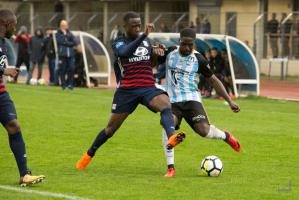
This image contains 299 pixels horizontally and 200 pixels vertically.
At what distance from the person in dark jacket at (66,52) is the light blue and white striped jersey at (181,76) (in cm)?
1576

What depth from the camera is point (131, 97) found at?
1095 cm

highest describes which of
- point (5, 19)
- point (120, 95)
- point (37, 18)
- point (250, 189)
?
point (5, 19)

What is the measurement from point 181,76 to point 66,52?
53.4ft

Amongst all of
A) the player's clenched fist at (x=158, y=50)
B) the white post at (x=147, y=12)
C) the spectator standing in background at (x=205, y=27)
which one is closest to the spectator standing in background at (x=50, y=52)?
the spectator standing in background at (x=205, y=27)

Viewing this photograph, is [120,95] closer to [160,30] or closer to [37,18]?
[160,30]

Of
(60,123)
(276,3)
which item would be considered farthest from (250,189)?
(276,3)

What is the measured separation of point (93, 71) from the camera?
31.2m

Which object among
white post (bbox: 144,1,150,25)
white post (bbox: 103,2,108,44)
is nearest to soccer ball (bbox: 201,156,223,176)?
white post (bbox: 144,1,150,25)

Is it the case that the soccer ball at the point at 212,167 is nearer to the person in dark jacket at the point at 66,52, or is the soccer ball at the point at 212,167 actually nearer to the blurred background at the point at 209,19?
→ the person in dark jacket at the point at 66,52

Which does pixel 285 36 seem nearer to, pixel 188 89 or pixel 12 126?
pixel 188 89

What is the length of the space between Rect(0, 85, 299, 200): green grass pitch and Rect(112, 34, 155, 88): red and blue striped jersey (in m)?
1.14

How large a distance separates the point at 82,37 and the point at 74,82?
5.65 ft

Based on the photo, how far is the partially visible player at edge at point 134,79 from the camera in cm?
1070

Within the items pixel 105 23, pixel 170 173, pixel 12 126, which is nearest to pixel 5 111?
pixel 12 126
